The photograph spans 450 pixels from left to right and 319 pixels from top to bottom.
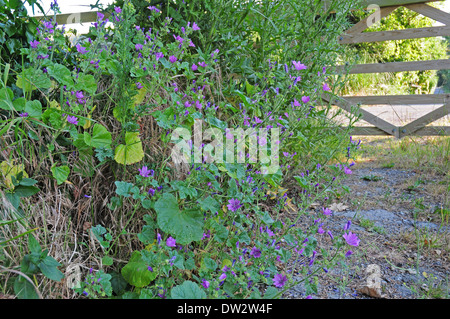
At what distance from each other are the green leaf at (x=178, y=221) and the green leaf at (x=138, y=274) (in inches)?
5.9

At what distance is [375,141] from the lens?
5.09m

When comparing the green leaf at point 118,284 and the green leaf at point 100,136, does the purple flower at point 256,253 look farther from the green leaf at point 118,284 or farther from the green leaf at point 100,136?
the green leaf at point 100,136

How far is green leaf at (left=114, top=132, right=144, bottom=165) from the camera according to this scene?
1.44m

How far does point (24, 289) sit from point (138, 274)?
339 millimetres

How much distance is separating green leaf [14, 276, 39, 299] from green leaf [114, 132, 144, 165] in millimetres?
536

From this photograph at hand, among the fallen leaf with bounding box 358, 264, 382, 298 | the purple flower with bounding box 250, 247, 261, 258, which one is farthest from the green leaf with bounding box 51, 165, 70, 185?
the fallen leaf with bounding box 358, 264, 382, 298

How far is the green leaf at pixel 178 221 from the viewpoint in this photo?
3.93ft

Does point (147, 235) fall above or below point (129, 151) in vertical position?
below

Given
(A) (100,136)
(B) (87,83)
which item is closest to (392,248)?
(A) (100,136)

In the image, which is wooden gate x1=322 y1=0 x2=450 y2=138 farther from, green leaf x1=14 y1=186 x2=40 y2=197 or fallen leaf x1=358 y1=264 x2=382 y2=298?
green leaf x1=14 y1=186 x2=40 y2=197

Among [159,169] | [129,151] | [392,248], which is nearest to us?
[129,151]

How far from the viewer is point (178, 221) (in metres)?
1.23

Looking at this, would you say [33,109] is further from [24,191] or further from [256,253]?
[256,253]
